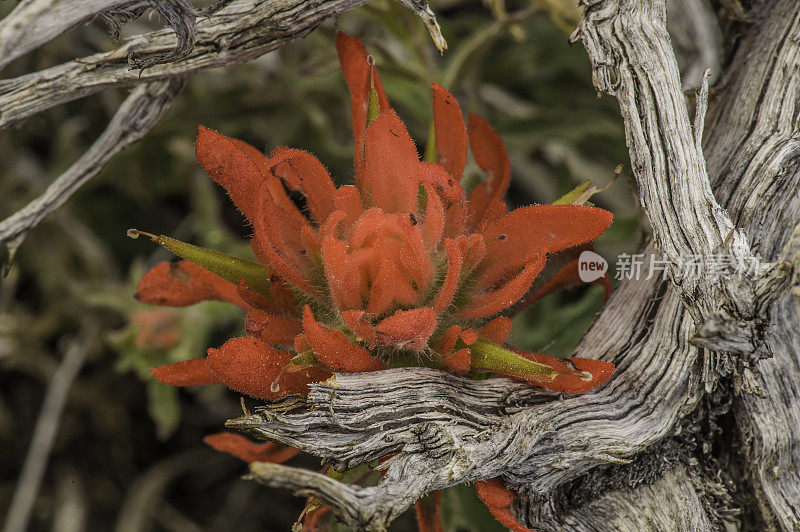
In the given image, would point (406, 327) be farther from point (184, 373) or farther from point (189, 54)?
point (189, 54)

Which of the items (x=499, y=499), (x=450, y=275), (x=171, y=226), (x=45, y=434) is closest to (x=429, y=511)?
(x=499, y=499)

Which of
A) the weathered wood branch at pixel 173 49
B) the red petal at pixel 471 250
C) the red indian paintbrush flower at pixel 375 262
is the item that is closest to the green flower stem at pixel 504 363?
the red indian paintbrush flower at pixel 375 262

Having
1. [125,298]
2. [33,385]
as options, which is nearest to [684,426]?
[125,298]

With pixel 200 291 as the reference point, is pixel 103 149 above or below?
above

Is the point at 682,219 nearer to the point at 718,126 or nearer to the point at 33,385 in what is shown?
the point at 718,126

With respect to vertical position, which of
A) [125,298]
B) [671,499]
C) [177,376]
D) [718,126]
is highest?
[718,126]

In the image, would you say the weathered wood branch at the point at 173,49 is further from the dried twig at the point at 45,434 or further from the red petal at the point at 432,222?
the dried twig at the point at 45,434

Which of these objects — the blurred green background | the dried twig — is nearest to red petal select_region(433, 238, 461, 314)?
the blurred green background
